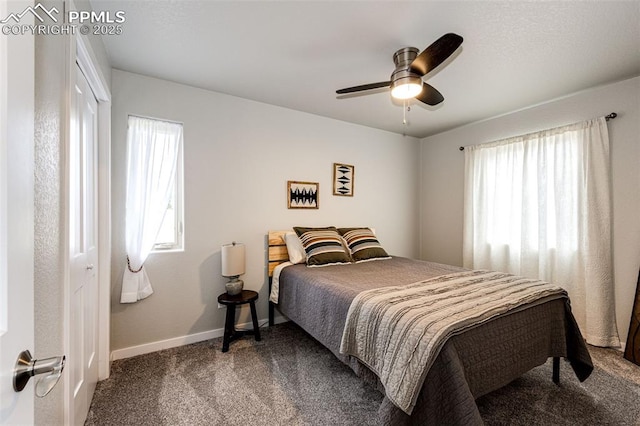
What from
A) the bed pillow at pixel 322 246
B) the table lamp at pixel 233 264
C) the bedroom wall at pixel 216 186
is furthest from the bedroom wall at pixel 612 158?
the table lamp at pixel 233 264

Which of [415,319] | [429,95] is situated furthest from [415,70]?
[415,319]

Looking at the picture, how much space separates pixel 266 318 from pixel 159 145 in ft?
6.88

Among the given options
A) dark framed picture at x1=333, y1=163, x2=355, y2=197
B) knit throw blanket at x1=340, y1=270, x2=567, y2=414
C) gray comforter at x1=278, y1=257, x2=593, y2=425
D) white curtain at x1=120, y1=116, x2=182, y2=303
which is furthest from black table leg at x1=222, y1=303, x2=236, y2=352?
dark framed picture at x1=333, y1=163, x2=355, y2=197

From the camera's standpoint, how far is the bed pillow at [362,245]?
3172 millimetres

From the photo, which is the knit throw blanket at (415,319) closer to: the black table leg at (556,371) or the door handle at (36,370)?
the black table leg at (556,371)

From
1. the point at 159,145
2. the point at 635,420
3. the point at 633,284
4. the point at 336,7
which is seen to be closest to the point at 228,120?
the point at 159,145

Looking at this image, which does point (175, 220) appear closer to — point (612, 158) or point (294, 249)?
point (294, 249)

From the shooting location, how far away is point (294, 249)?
301 centimetres

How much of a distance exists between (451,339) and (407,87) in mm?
1657

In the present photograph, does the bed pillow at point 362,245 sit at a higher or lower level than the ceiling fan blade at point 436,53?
lower

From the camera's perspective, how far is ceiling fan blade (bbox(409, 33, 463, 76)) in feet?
5.07

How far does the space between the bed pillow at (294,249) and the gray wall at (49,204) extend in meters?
1.98

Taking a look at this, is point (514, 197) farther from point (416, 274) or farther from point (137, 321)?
point (137, 321)

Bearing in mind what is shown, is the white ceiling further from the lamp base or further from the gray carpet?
the gray carpet
